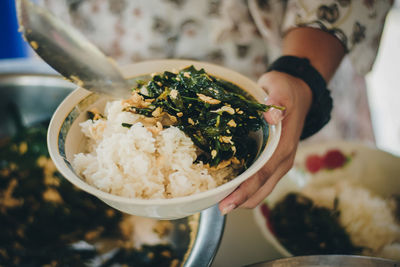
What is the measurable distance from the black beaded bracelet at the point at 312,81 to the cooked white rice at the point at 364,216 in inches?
18.0

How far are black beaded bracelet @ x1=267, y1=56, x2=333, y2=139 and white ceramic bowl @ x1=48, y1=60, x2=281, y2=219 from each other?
0.42 metres

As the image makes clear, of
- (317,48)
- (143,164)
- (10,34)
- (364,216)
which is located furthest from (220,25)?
(10,34)

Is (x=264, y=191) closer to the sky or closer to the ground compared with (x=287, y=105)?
closer to the ground

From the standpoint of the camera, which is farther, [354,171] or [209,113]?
[354,171]

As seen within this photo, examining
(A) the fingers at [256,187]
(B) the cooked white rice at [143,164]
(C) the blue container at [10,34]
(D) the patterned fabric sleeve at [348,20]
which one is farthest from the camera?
(C) the blue container at [10,34]

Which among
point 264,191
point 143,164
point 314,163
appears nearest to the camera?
point 143,164

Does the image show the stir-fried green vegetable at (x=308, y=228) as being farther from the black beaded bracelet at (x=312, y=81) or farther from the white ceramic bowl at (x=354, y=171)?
the black beaded bracelet at (x=312, y=81)

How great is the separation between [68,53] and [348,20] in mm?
1669

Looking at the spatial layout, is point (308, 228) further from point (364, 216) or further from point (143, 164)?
point (143, 164)

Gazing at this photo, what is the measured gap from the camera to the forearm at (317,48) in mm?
1811

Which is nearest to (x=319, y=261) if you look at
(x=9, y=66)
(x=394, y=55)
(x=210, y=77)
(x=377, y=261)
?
(x=377, y=261)

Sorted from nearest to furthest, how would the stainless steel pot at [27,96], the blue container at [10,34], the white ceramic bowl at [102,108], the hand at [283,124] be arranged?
Result: the white ceramic bowl at [102,108] → the hand at [283,124] → the stainless steel pot at [27,96] → the blue container at [10,34]

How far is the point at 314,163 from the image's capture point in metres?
1.94

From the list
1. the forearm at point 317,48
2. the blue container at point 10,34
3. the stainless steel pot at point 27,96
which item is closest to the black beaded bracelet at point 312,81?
the forearm at point 317,48
